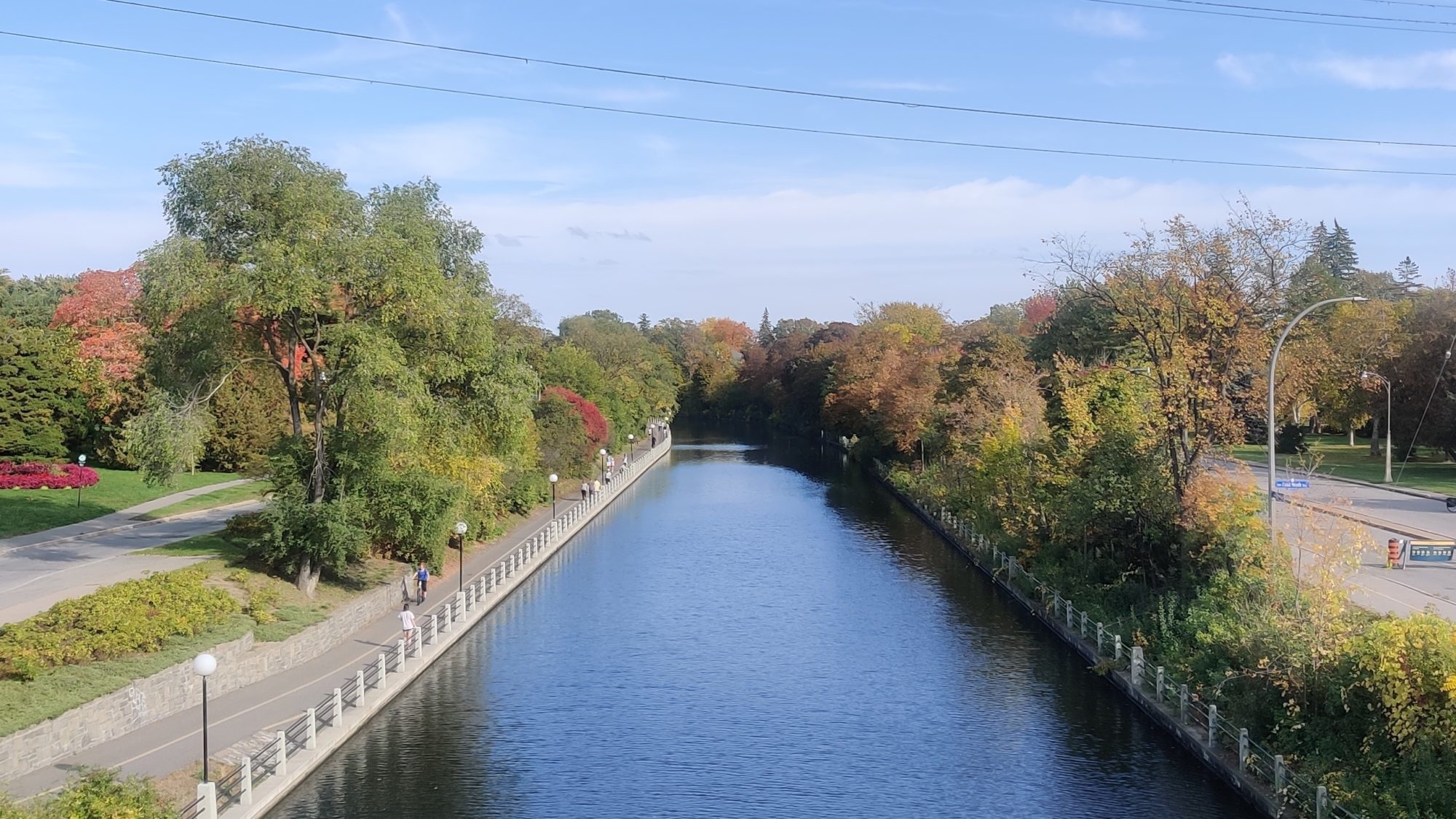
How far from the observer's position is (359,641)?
2862cm

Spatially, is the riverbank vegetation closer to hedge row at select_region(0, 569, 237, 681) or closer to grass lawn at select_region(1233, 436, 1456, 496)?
grass lawn at select_region(1233, 436, 1456, 496)

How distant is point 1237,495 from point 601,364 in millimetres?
77509

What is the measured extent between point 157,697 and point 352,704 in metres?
3.80

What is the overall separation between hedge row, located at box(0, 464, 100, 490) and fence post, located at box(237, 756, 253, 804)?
32638 mm

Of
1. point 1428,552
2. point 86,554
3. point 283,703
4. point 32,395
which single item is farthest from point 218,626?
point 32,395

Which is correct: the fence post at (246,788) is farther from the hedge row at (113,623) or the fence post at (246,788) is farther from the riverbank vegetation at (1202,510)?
the riverbank vegetation at (1202,510)

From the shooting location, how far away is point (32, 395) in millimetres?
52812

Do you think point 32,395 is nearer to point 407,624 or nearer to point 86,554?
point 86,554

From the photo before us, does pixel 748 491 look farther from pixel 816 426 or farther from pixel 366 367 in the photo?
pixel 816 426

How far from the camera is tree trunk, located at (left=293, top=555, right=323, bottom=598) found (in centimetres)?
3058

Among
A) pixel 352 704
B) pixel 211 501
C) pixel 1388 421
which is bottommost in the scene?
pixel 352 704

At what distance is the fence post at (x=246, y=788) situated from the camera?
1783 centimetres

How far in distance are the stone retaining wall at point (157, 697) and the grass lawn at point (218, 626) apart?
0.57 ft

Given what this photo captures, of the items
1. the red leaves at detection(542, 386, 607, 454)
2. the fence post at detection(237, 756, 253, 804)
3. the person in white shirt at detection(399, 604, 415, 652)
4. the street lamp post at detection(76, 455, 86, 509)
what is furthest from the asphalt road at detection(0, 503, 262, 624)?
the red leaves at detection(542, 386, 607, 454)
